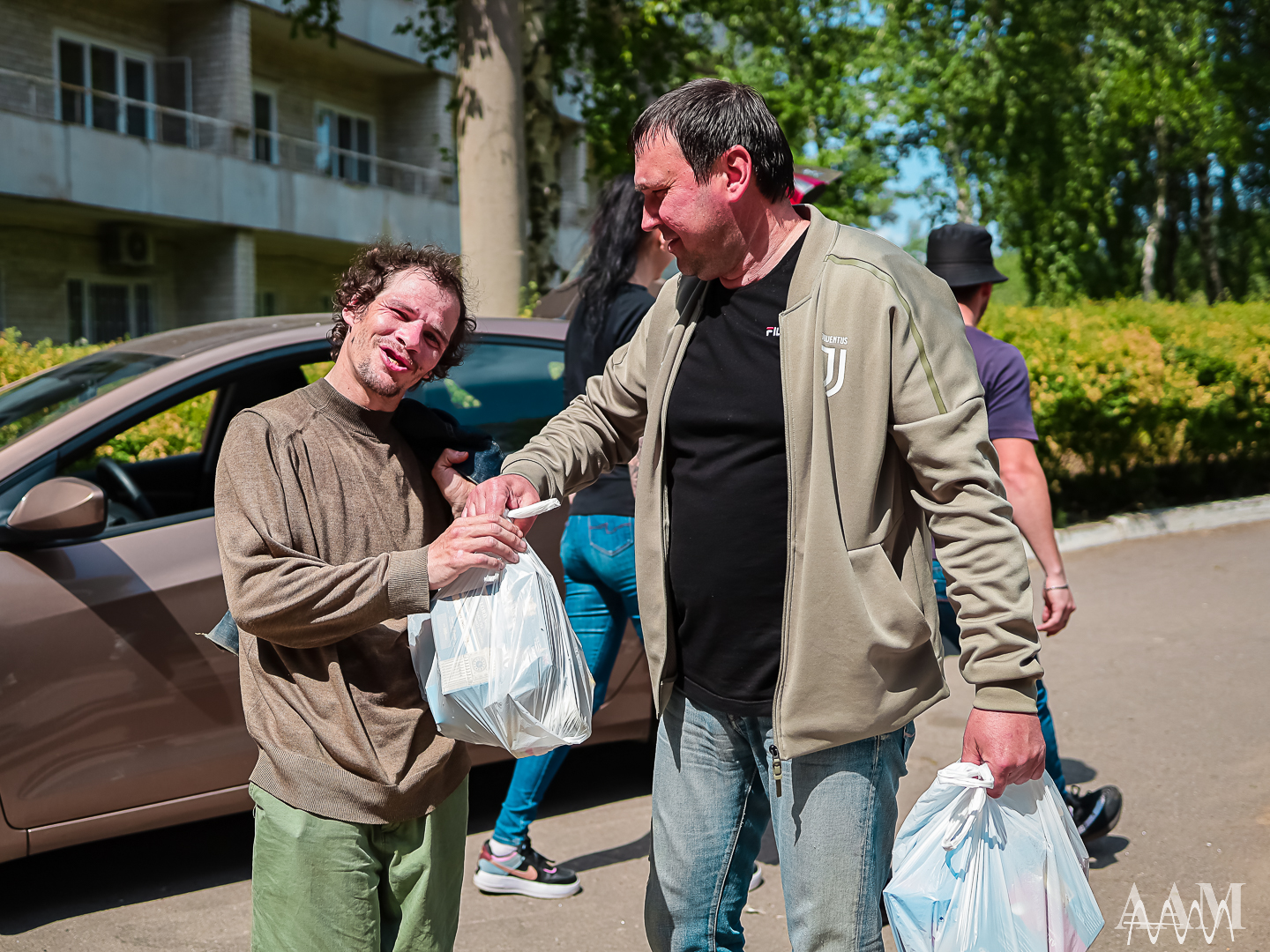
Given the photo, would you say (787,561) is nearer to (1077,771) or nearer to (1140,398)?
(1077,771)

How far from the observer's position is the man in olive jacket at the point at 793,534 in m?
1.99

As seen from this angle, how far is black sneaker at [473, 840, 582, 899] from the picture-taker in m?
3.67

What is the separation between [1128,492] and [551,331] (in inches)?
290

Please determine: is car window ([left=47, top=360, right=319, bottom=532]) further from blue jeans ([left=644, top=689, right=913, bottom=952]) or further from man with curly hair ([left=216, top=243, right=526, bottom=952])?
blue jeans ([left=644, top=689, right=913, bottom=952])

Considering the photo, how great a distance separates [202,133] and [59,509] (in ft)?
61.0

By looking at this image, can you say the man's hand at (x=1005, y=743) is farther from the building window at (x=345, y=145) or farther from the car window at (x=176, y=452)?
the building window at (x=345, y=145)

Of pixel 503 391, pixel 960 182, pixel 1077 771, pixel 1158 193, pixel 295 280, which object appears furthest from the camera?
pixel 1158 193

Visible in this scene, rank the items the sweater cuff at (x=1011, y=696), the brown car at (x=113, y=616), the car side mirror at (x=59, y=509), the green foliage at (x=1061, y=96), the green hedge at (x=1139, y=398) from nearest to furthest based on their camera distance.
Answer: the sweater cuff at (x=1011, y=696), the car side mirror at (x=59, y=509), the brown car at (x=113, y=616), the green hedge at (x=1139, y=398), the green foliage at (x=1061, y=96)

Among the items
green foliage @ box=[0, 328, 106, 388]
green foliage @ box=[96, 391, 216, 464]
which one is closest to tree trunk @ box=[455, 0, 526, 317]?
green foliage @ box=[0, 328, 106, 388]

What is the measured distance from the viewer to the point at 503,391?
13.9 feet

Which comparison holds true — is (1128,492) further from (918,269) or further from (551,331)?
(918,269)

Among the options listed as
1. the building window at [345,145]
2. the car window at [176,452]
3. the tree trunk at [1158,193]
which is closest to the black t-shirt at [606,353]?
the car window at [176,452]

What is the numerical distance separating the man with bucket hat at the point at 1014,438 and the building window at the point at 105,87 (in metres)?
17.2

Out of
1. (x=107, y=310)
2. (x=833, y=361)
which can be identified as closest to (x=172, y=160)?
(x=107, y=310)
